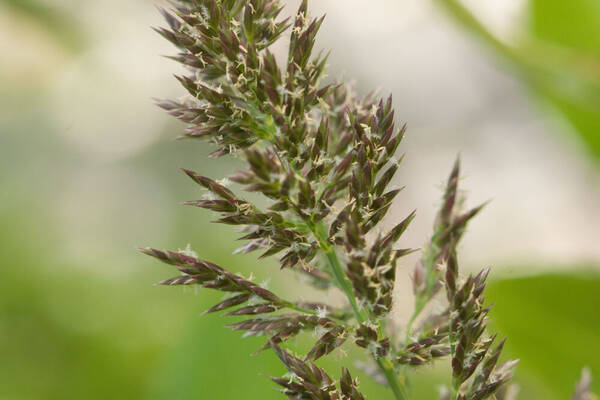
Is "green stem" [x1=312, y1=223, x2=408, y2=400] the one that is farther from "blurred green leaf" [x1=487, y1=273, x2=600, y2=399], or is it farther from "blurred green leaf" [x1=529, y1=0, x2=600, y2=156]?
"blurred green leaf" [x1=529, y1=0, x2=600, y2=156]

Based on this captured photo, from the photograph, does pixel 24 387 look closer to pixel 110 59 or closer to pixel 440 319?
pixel 440 319

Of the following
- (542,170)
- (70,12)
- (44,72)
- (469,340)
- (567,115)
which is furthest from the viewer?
(542,170)

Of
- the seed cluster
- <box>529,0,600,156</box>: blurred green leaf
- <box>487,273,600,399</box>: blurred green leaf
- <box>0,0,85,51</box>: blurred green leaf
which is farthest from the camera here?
<box>0,0,85,51</box>: blurred green leaf

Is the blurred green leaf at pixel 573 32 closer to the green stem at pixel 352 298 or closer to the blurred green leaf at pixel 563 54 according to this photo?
the blurred green leaf at pixel 563 54

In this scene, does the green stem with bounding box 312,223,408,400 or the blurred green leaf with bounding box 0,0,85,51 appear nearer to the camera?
the green stem with bounding box 312,223,408,400

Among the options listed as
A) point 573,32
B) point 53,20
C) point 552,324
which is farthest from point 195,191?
point 552,324

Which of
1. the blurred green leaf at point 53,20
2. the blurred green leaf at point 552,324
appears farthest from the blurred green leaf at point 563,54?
the blurred green leaf at point 53,20

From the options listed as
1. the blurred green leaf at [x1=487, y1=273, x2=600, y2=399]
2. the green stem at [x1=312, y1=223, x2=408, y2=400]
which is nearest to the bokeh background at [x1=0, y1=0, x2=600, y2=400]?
the blurred green leaf at [x1=487, y1=273, x2=600, y2=399]

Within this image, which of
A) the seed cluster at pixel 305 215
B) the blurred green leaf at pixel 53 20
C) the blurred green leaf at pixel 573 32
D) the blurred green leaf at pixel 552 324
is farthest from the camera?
the blurred green leaf at pixel 53 20

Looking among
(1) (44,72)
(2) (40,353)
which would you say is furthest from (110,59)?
(2) (40,353)
